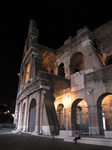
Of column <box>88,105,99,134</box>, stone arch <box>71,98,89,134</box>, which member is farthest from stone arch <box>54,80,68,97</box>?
column <box>88,105,99,134</box>

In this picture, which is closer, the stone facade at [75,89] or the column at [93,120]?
the column at [93,120]

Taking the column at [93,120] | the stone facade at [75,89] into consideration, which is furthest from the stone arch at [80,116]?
the column at [93,120]

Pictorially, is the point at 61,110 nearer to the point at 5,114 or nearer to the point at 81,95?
the point at 81,95

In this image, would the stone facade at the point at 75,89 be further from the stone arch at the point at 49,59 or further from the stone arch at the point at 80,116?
the stone arch at the point at 49,59

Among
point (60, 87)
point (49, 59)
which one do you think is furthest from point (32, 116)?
point (49, 59)

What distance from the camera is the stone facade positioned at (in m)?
12.9

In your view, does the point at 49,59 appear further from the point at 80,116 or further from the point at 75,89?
the point at 80,116

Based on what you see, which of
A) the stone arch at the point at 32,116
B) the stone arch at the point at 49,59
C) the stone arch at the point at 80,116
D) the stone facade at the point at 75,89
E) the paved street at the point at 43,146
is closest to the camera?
the paved street at the point at 43,146

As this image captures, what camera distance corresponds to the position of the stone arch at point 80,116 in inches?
602

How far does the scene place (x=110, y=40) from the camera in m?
17.2

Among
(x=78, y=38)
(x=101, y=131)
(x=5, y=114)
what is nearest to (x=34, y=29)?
(x=78, y=38)

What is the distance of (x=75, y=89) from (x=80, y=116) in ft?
21.9

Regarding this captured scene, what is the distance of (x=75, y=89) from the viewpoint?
15.9m

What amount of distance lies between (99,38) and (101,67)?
665 centimetres
